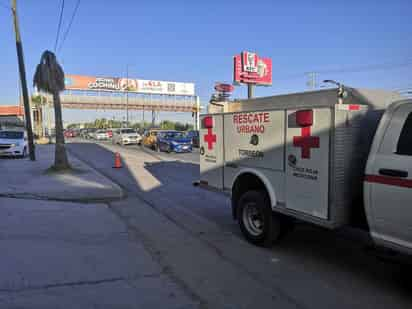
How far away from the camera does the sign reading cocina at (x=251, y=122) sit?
4836mm

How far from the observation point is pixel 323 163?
393cm

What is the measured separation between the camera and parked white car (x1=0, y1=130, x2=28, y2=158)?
703 inches

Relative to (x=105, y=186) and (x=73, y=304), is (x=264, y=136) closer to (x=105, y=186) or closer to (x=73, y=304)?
(x=73, y=304)

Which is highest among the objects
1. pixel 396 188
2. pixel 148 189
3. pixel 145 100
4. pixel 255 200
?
pixel 145 100

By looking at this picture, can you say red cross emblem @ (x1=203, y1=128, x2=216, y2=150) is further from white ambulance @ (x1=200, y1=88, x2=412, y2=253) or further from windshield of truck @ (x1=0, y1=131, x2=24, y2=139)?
windshield of truck @ (x1=0, y1=131, x2=24, y2=139)

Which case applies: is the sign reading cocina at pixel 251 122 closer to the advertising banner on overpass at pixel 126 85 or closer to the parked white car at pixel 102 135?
the parked white car at pixel 102 135

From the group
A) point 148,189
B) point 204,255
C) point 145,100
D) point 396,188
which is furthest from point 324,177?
point 145,100

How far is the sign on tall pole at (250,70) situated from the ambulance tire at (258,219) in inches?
1353

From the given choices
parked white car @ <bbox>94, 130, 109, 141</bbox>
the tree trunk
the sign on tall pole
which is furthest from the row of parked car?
parked white car @ <bbox>94, 130, 109, 141</bbox>

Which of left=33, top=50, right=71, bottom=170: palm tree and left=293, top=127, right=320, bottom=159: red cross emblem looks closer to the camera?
left=293, top=127, right=320, bottom=159: red cross emblem

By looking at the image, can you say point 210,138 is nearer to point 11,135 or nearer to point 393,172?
point 393,172

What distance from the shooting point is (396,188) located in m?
3.30

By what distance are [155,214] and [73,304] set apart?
3.75 meters

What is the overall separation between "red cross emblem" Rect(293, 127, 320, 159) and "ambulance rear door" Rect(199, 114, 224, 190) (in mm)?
1826
